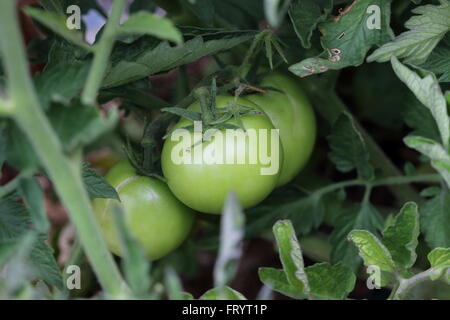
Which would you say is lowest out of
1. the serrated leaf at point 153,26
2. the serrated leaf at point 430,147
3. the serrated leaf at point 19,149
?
the serrated leaf at point 430,147

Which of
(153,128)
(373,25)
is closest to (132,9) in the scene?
(153,128)

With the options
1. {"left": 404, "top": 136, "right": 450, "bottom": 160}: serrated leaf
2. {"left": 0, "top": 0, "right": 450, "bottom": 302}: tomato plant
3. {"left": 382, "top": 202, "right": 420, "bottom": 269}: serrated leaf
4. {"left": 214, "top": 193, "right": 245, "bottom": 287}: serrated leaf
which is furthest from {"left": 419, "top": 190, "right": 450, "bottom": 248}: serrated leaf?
{"left": 214, "top": 193, "right": 245, "bottom": 287}: serrated leaf

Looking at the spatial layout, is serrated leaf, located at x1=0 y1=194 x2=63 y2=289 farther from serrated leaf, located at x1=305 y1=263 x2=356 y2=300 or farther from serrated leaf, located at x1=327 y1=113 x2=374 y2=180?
serrated leaf, located at x1=327 y1=113 x2=374 y2=180

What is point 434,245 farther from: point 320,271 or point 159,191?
point 159,191

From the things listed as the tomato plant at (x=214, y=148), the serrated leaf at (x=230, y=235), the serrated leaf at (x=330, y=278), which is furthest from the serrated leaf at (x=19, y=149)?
the serrated leaf at (x=330, y=278)

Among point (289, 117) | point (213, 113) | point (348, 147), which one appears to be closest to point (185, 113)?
point (213, 113)

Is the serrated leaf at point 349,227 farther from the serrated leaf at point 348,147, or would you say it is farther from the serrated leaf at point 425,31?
the serrated leaf at point 425,31

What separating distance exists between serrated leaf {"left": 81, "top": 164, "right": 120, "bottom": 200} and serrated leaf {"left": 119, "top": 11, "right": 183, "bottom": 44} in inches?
7.8

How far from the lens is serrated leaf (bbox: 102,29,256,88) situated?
0.62m

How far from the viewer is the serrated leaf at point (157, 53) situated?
62 cm

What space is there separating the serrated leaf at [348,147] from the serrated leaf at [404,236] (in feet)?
0.60

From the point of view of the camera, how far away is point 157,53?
2.04 ft

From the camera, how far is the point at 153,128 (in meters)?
0.69

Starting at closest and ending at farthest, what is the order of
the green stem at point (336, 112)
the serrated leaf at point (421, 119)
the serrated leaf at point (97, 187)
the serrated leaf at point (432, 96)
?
the serrated leaf at point (432, 96) < the serrated leaf at point (97, 187) < the serrated leaf at point (421, 119) < the green stem at point (336, 112)
